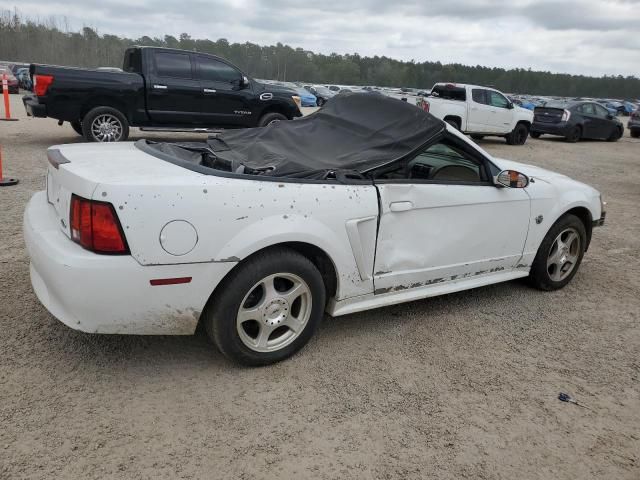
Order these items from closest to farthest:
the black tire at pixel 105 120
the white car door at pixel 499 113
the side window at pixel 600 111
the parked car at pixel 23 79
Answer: the black tire at pixel 105 120 → the white car door at pixel 499 113 → the side window at pixel 600 111 → the parked car at pixel 23 79

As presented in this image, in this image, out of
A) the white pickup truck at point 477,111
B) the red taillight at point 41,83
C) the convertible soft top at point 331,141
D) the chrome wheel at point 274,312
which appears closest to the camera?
the chrome wheel at point 274,312

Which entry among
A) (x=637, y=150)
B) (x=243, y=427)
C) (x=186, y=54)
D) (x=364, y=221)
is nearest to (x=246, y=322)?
(x=243, y=427)

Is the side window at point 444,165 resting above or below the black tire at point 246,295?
above

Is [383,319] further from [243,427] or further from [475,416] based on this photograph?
[243,427]

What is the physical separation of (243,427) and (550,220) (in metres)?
2.98

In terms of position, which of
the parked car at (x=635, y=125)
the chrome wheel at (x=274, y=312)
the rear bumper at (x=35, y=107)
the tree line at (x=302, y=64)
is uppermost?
the tree line at (x=302, y=64)

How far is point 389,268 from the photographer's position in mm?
3291

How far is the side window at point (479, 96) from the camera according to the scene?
15516mm

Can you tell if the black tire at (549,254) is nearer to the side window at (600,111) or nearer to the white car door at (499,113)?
the white car door at (499,113)

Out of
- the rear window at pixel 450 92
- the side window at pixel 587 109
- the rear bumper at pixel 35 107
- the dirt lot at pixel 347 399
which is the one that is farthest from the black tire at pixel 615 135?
the rear bumper at pixel 35 107

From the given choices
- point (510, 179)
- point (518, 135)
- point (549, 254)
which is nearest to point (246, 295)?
point (510, 179)

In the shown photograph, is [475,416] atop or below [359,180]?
below

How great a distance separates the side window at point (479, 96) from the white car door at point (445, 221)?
12.6 metres

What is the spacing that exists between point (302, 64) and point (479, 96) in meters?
75.1
